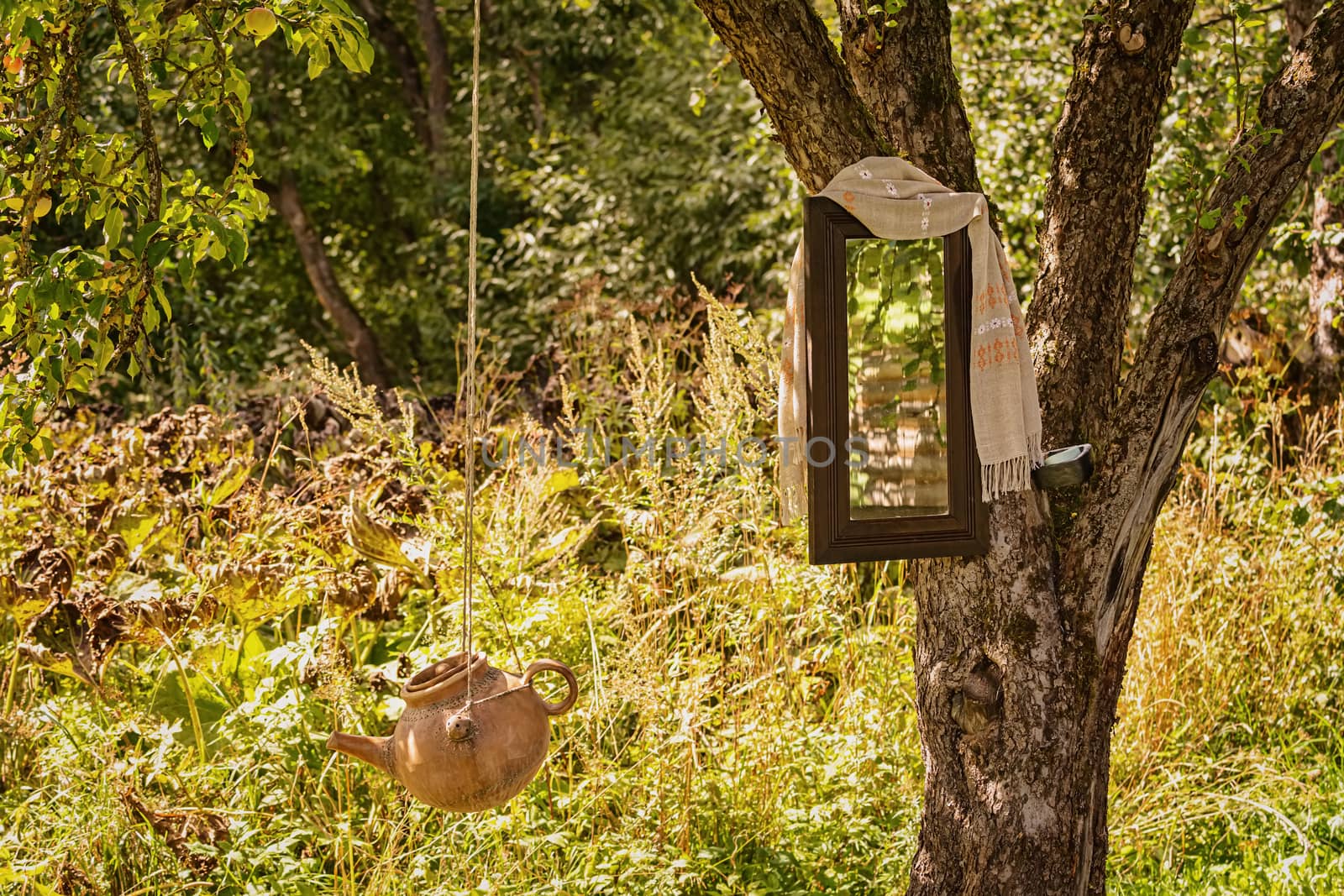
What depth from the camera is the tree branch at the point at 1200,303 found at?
7.29 feet

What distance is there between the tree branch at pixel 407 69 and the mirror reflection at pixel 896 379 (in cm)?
876

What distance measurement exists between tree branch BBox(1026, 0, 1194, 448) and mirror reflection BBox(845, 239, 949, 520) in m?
0.28

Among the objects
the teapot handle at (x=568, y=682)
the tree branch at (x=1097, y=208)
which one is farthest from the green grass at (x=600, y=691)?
the tree branch at (x=1097, y=208)

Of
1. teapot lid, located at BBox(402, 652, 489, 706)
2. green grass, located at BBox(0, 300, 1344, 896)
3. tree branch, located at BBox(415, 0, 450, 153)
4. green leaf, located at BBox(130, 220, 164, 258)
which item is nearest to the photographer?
green leaf, located at BBox(130, 220, 164, 258)

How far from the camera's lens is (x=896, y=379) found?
7.20 feet

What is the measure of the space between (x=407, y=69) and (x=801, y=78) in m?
9.05

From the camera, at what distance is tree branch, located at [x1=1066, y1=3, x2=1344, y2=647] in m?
2.22

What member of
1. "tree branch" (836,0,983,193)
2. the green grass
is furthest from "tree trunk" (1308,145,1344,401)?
"tree branch" (836,0,983,193)

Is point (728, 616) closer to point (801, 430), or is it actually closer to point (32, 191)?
point (801, 430)

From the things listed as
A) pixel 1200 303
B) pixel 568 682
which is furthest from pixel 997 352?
pixel 568 682

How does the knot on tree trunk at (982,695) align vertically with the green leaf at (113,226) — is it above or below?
below

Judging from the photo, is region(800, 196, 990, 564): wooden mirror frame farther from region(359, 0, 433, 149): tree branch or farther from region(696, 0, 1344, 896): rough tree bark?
region(359, 0, 433, 149): tree branch

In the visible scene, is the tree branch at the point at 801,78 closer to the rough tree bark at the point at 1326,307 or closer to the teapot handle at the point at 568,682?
the teapot handle at the point at 568,682

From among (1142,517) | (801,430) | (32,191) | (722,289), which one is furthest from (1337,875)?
(722,289)
